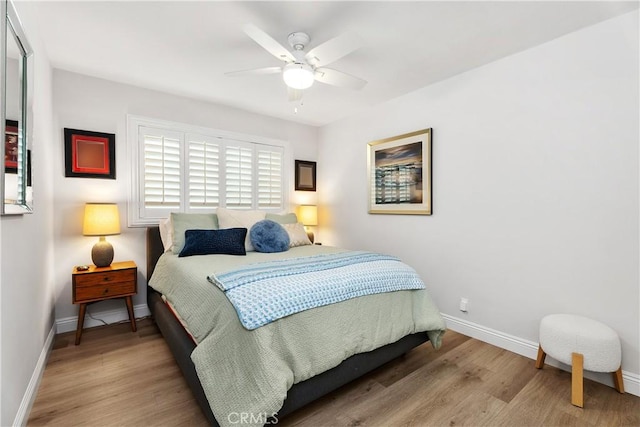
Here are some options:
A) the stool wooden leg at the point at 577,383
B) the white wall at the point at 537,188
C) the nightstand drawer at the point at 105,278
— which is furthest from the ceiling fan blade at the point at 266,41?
the stool wooden leg at the point at 577,383

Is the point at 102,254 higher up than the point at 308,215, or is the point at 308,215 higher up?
the point at 308,215

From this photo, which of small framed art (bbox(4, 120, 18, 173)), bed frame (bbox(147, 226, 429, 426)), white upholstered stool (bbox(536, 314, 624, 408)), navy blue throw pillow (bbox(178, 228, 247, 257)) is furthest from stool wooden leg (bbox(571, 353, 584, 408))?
small framed art (bbox(4, 120, 18, 173))

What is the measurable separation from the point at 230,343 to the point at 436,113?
285 centimetres

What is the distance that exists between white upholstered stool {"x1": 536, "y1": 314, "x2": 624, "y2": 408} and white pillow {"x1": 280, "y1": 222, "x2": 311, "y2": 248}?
232 cm

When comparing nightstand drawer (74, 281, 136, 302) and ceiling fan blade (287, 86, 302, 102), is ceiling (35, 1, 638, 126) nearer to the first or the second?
ceiling fan blade (287, 86, 302, 102)

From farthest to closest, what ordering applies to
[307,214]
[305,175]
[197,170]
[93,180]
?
[305,175], [307,214], [197,170], [93,180]

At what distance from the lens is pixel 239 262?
8.04 feet

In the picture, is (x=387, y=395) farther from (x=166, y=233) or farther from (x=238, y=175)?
(x=238, y=175)

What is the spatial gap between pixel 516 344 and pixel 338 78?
8.71 feet

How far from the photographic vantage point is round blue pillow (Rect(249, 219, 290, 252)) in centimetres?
305

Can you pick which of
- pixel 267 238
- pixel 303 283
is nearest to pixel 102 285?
pixel 267 238

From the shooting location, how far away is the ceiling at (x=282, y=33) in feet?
6.31

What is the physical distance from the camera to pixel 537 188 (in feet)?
7.73

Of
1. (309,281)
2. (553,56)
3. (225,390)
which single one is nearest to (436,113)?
(553,56)
